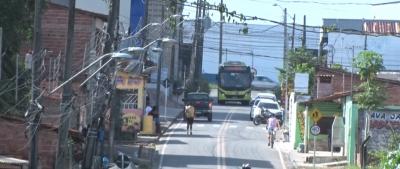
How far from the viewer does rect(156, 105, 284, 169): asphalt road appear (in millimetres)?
36594

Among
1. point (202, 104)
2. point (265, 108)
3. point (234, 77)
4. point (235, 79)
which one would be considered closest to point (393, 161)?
A: point (202, 104)

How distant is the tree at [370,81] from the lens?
33875 millimetres

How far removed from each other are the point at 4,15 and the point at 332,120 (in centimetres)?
2069

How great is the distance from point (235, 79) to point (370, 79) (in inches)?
1763

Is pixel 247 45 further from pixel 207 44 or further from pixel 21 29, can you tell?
pixel 21 29

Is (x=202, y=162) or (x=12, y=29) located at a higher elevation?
(x=12, y=29)

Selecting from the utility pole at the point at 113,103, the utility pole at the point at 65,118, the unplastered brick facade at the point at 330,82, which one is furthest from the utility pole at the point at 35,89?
the unplastered brick facade at the point at 330,82

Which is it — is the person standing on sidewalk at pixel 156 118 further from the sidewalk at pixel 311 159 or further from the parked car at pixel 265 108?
the parked car at pixel 265 108

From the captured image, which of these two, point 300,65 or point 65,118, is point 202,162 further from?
point 300,65

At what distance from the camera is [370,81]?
1358 inches

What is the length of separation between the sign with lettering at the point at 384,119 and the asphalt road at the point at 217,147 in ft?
13.3

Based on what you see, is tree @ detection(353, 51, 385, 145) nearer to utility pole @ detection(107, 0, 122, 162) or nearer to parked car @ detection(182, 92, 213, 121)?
utility pole @ detection(107, 0, 122, 162)

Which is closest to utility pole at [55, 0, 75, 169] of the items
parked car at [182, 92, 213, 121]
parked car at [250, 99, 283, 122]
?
parked car at [182, 92, 213, 121]

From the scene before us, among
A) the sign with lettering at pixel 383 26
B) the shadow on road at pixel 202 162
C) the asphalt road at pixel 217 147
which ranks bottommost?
the shadow on road at pixel 202 162
